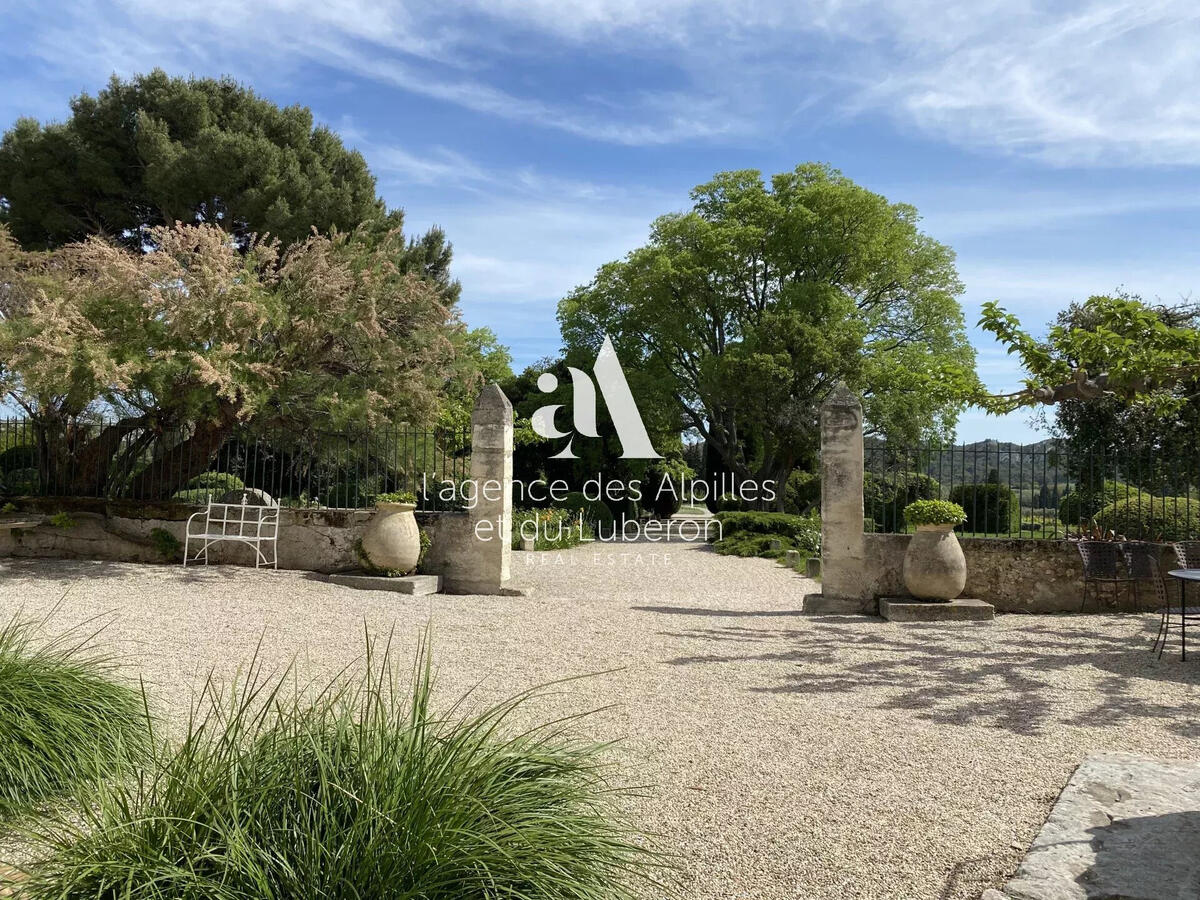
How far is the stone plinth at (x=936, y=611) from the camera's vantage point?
8.18 m

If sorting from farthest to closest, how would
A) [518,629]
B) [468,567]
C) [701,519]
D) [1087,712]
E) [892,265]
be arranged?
[892,265]
[701,519]
[468,567]
[518,629]
[1087,712]

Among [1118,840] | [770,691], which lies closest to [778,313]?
[770,691]

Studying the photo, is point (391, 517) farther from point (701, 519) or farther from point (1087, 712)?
point (701, 519)

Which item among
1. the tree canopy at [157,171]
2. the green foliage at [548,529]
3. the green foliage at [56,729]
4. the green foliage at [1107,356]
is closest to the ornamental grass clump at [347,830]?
the green foliage at [56,729]

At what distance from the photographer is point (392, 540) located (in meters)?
9.39

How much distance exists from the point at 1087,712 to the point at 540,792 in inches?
157

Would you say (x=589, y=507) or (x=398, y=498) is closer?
(x=398, y=498)

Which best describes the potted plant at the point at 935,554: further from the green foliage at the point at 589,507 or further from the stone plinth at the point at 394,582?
the green foliage at the point at 589,507

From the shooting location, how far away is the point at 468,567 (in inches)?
379

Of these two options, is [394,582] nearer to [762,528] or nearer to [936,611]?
[936,611]

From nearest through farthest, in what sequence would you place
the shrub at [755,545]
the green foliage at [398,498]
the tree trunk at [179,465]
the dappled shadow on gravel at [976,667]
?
the dappled shadow on gravel at [976,667] < the green foliage at [398,498] < the tree trunk at [179,465] < the shrub at [755,545]

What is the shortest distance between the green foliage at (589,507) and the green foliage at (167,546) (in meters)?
9.59

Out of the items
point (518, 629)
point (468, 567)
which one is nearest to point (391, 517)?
point (468, 567)

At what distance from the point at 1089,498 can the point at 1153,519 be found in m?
0.85
